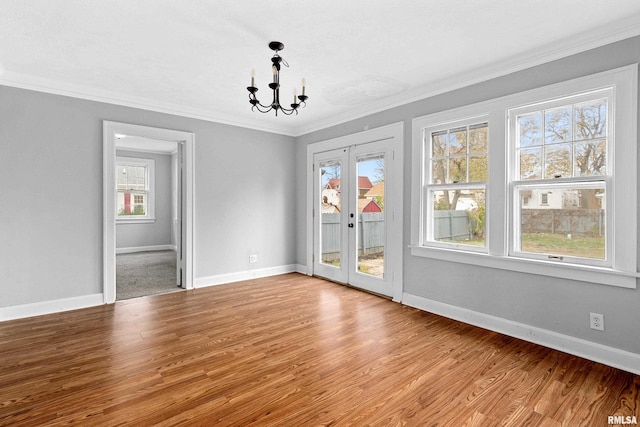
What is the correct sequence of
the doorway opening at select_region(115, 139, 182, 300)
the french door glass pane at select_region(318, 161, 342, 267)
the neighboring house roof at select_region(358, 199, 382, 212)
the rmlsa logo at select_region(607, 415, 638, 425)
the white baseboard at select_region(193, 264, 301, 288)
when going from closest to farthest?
the rmlsa logo at select_region(607, 415, 638, 425), the neighboring house roof at select_region(358, 199, 382, 212), the white baseboard at select_region(193, 264, 301, 288), the french door glass pane at select_region(318, 161, 342, 267), the doorway opening at select_region(115, 139, 182, 300)

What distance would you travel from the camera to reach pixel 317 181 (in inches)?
213

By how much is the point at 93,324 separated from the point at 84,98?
2.61 m

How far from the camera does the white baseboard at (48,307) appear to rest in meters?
3.45

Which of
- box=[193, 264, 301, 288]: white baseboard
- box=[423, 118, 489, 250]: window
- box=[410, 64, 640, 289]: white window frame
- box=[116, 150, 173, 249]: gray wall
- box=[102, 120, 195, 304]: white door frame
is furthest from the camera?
box=[116, 150, 173, 249]: gray wall

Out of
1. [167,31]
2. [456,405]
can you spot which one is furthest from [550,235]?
[167,31]

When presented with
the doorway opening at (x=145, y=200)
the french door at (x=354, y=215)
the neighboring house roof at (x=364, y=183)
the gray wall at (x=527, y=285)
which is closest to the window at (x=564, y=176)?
the gray wall at (x=527, y=285)

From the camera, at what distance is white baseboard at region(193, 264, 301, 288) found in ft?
15.7

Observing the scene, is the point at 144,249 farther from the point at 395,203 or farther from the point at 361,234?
the point at 395,203

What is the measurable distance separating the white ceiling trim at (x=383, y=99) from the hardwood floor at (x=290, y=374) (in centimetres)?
253

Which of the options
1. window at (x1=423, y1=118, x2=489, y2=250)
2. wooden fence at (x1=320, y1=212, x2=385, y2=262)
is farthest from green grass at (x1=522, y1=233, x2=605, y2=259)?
wooden fence at (x1=320, y1=212, x2=385, y2=262)

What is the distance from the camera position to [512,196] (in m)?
3.09

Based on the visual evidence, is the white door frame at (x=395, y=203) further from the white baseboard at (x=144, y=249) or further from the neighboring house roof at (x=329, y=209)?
the white baseboard at (x=144, y=249)

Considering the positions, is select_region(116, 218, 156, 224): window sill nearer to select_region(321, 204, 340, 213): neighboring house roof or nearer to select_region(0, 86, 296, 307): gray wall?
select_region(0, 86, 296, 307): gray wall

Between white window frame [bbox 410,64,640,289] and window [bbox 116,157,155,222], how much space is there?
692 cm
